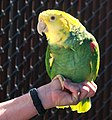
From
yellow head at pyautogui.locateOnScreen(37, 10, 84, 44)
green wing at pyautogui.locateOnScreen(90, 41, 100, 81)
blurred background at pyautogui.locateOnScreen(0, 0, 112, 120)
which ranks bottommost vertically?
blurred background at pyautogui.locateOnScreen(0, 0, 112, 120)

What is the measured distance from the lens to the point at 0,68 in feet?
10.0

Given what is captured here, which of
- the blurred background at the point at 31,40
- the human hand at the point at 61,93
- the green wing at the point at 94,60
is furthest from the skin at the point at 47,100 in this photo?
the blurred background at the point at 31,40

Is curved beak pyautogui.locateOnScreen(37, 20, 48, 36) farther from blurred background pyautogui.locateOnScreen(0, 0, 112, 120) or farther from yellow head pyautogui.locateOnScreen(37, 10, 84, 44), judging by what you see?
blurred background pyautogui.locateOnScreen(0, 0, 112, 120)

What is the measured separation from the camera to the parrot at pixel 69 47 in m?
1.65

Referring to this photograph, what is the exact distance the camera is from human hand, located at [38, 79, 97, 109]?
166 cm

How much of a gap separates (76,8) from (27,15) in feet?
1.08

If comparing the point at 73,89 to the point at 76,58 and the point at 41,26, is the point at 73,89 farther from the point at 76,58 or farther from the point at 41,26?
the point at 41,26

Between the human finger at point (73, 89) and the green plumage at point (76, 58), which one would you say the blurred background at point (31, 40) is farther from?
the human finger at point (73, 89)

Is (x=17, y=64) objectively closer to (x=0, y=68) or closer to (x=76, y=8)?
(x=0, y=68)

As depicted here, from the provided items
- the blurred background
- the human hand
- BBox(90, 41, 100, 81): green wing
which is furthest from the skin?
the blurred background

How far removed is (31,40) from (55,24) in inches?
57.4

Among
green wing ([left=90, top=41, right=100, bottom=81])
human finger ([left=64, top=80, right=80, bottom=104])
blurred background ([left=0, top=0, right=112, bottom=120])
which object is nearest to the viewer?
human finger ([left=64, top=80, right=80, bottom=104])

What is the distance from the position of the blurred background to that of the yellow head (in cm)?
141

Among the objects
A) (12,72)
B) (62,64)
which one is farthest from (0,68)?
(62,64)
